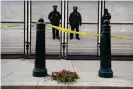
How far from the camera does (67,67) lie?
31.6 feet

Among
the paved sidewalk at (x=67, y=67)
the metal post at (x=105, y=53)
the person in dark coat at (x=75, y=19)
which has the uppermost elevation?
the person in dark coat at (x=75, y=19)

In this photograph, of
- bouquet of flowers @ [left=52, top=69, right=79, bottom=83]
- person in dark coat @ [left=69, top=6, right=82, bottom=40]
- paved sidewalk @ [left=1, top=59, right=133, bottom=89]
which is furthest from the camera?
person in dark coat @ [left=69, top=6, right=82, bottom=40]

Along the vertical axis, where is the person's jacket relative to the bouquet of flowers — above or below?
above

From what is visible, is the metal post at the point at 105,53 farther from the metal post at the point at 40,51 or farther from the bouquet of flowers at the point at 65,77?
the metal post at the point at 40,51

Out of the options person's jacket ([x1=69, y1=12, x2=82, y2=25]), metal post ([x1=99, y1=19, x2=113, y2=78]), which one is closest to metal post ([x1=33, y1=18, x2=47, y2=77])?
metal post ([x1=99, y1=19, x2=113, y2=78])

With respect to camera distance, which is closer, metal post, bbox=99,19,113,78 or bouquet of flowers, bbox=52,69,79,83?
bouquet of flowers, bbox=52,69,79,83

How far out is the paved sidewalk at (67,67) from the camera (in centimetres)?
693

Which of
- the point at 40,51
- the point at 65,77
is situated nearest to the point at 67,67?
the point at 40,51

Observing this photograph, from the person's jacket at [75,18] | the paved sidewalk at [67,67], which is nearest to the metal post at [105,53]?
the paved sidewalk at [67,67]

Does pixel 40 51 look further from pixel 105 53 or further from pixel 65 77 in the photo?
pixel 105 53

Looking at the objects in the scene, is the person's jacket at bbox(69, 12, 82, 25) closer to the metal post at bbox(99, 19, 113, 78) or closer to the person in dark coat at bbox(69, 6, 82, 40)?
the person in dark coat at bbox(69, 6, 82, 40)

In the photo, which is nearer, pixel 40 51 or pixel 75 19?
pixel 40 51

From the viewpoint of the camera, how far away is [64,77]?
285 inches

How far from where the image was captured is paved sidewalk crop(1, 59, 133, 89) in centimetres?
693
